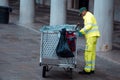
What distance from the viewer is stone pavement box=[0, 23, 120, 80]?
37.8 feet

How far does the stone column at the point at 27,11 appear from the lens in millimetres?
24266

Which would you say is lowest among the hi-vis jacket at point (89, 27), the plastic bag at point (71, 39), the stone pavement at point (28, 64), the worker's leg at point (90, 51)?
the stone pavement at point (28, 64)

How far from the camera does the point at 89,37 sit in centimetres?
1163

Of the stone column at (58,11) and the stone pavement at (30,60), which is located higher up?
the stone column at (58,11)

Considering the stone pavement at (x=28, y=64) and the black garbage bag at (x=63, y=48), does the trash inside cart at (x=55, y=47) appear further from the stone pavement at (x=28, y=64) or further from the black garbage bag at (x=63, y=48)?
the stone pavement at (x=28, y=64)

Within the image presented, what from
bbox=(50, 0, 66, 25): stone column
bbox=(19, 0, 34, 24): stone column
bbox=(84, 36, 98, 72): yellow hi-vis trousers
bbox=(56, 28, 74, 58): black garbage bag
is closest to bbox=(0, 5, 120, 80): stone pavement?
bbox=(84, 36, 98, 72): yellow hi-vis trousers

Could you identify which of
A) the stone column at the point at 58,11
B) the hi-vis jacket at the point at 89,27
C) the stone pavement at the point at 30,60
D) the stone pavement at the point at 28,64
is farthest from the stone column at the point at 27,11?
the hi-vis jacket at the point at 89,27

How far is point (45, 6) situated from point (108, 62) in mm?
23690

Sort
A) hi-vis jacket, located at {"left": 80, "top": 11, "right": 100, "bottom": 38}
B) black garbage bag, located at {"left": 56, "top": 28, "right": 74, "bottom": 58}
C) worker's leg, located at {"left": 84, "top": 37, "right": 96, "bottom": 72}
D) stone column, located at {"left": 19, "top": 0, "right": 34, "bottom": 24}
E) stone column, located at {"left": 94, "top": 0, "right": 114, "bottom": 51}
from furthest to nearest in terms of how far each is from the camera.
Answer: stone column, located at {"left": 19, "top": 0, "right": 34, "bottom": 24} < stone column, located at {"left": 94, "top": 0, "right": 114, "bottom": 51} < worker's leg, located at {"left": 84, "top": 37, "right": 96, "bottom": 72} < hi-vis jacket, located at {"left": 80, "top": 11, "right": 100, "bottom": 38} < black garbage bag, located at {"left": 56, "top": 28, "right": 74, "bottom": 58}

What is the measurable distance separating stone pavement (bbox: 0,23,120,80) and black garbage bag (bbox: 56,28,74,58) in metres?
0.85

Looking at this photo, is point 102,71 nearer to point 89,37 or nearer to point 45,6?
point 89,37

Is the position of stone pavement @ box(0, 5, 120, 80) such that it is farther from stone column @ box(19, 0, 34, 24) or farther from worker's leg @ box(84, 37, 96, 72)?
stone column @ box(19, 0, 34, 24)

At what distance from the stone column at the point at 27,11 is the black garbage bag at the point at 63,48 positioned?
13573 millimetres

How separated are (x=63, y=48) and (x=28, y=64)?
2.56m
